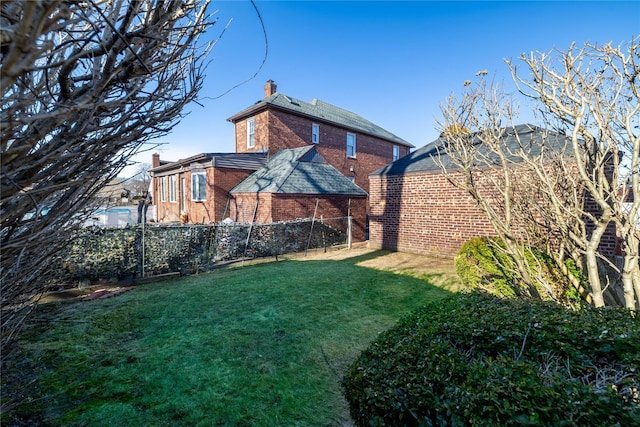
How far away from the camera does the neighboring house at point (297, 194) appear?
13.8 meters

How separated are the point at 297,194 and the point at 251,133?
31.8 ft

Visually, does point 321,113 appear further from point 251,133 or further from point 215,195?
point 215,195

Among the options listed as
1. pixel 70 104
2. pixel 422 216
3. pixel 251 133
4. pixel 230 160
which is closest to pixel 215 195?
pixel 230 160

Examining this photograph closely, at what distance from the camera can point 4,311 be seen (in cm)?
285

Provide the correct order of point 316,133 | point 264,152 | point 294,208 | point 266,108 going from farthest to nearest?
point 316,133, point 266,108, point 264,152, point 294,208

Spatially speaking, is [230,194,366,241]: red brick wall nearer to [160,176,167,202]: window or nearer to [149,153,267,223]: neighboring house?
[149,153,267,223]: neighboring house

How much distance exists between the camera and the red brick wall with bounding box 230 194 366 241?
1359cm

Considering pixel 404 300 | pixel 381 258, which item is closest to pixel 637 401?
pixel 404 300

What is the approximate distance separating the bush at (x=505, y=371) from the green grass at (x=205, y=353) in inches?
40.1

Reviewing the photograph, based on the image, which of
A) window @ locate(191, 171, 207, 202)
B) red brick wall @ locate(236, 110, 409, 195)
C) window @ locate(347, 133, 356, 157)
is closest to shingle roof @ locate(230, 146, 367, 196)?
window @ locate(191, 171, 207, 202)

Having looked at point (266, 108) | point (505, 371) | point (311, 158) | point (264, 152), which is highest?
point (266, 108)

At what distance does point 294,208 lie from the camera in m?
14.0

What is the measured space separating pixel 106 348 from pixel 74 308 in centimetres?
265

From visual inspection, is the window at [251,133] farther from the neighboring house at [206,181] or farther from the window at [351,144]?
the window at [351,144]
